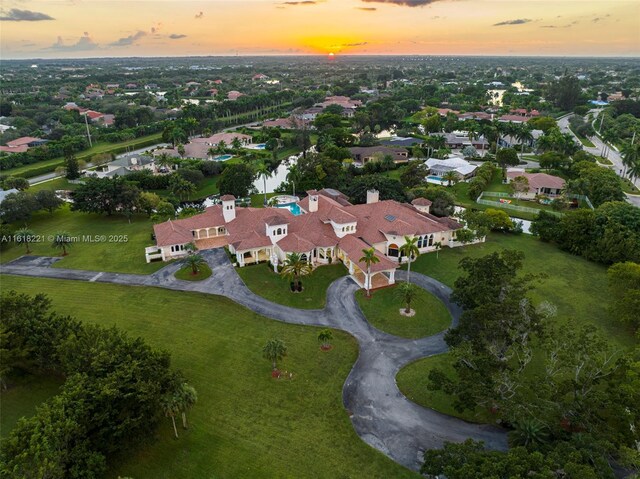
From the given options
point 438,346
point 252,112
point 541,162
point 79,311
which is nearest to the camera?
point 438,346

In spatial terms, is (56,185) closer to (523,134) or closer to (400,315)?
(400,315)

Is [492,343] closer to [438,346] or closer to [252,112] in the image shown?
[438,346]

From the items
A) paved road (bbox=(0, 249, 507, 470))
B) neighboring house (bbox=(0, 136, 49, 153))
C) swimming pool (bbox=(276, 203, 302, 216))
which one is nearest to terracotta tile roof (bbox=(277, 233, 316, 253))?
paved road (bbox=(0, 249, 507, 470))

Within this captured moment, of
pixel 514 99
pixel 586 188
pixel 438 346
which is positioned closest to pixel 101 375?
pixel 438 346

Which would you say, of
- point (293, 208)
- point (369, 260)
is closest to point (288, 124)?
point (293, 208)

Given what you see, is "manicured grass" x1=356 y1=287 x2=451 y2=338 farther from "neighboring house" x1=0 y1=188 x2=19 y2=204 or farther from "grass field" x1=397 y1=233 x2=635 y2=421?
"neighboring house" x1=0 y1=188 x2=19 y2=204

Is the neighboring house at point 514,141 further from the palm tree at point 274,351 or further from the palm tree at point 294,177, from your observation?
the palm tree at point 274,351

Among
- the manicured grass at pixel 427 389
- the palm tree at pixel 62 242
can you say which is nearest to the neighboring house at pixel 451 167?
the manicured grass at pixel 427 389
